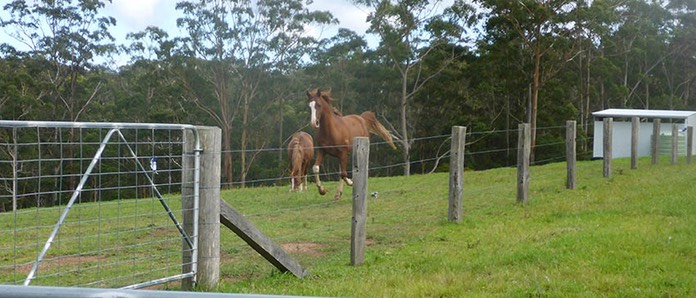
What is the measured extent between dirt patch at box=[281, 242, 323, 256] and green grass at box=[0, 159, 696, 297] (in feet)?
0.04

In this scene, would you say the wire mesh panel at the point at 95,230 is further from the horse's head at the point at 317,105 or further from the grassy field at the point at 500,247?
the horse's head at the point at 317,105

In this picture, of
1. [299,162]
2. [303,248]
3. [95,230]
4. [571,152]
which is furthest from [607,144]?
[95,230]

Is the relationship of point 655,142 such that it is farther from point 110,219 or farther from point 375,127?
point 110,219

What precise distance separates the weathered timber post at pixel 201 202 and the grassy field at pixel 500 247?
0.30 meters

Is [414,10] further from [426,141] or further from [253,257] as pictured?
[253,257]

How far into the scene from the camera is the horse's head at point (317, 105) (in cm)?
1730

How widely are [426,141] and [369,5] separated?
774cm

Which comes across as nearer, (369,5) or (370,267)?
(370,267)

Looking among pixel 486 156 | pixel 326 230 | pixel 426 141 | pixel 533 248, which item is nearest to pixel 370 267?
pixel 533 248

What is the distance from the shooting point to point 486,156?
39.1 meters

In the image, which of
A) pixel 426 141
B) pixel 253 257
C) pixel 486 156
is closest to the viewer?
pixel 253 257

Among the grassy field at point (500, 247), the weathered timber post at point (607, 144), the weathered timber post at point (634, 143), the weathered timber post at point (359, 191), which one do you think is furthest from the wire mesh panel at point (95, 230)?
the weathered timber post at point (634, 143)

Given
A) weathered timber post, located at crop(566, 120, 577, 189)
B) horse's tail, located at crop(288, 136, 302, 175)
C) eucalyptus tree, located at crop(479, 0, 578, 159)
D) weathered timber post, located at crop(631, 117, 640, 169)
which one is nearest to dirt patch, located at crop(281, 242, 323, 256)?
weathered timber post, located at crop(566, 120, 577, 189)

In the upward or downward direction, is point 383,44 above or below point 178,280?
above
